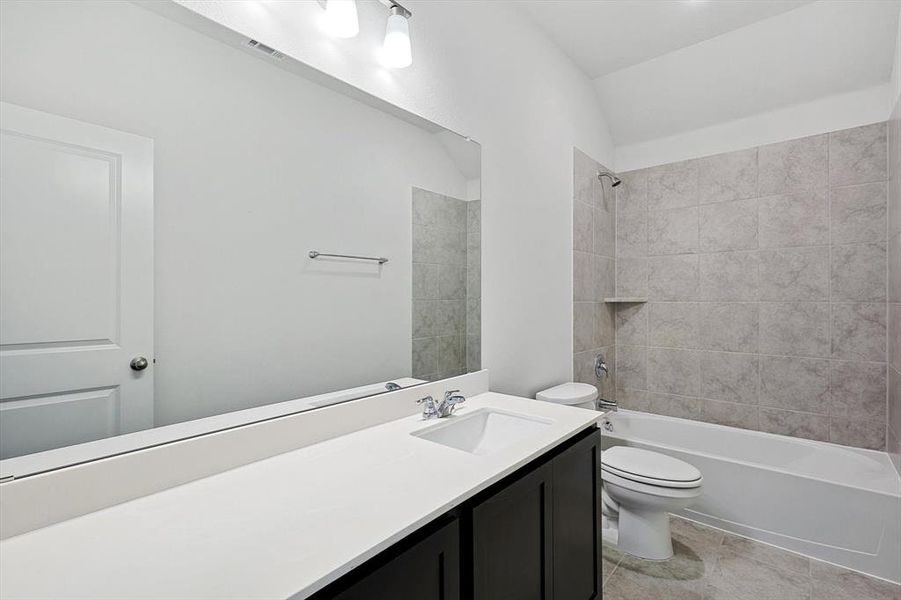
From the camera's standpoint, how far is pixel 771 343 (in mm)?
2641

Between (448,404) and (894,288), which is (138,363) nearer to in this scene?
(448,404)

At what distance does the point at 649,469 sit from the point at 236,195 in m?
2.04

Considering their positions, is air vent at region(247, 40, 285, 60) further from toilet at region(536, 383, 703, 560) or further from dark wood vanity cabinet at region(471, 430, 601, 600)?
toilet at region(536, 383, 703, 560)

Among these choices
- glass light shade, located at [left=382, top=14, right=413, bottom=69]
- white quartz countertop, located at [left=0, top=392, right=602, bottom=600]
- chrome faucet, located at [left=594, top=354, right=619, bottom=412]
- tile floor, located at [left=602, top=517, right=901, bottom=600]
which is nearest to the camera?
white quartz countertop, located at [left=0, top=392, right=602, bottom=600]

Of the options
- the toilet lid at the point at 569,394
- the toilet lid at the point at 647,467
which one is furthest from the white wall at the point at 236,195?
the toilet lid at the point at 647,467

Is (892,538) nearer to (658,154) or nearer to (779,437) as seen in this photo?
(779,437)

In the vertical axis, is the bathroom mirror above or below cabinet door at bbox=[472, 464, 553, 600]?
above

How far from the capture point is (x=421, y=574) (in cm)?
80

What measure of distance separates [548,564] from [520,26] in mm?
2392

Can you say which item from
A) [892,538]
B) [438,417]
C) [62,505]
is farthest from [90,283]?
[892,538]

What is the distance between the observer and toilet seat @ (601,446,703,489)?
1.89 metres

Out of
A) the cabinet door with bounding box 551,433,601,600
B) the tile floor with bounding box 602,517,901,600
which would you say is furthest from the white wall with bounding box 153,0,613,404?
the tile floor with bounding box 602,517,901,600

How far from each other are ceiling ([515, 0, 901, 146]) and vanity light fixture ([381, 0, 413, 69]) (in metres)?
1.07

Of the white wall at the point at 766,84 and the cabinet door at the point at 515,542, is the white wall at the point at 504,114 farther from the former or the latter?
the cabinet door at the point at 515,542
